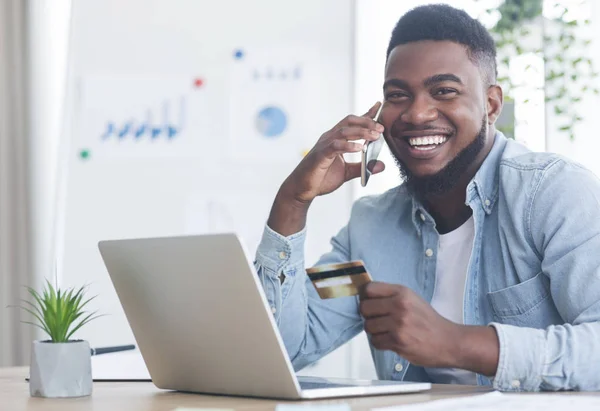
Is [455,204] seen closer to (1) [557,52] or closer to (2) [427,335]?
(2) [427,335]

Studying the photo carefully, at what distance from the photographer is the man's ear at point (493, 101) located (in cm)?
185

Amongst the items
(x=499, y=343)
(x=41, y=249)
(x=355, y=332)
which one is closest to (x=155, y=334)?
(x=499, y=343)

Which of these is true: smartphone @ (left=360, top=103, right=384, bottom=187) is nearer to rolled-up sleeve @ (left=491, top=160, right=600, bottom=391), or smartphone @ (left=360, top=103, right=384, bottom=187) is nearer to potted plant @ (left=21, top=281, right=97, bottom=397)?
rolled-up sleeve @ (left=491, top=160, right=600, bottom=391)

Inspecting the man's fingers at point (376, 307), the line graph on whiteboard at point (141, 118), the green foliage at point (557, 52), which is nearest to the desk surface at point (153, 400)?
the man's fingers at point (376, 307)

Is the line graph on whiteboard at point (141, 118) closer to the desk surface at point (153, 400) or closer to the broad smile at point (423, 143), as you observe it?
the broad smile at point (423, 143)

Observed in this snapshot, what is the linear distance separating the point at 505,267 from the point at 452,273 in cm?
14

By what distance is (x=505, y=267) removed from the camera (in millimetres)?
1633

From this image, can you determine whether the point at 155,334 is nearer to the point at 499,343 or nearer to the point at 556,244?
the point at 499,343

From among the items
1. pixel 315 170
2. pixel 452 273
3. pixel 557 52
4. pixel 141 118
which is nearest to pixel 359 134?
pixel 315 170

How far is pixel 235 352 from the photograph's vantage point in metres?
1.15

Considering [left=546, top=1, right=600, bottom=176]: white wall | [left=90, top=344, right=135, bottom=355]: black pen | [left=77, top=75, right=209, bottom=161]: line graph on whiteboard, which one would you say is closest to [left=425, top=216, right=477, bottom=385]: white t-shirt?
[left=90, top=344, right=135, bottom=355]: black pen

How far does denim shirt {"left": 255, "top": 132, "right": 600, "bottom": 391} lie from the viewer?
50.2 inches

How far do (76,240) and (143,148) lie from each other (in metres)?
0.39

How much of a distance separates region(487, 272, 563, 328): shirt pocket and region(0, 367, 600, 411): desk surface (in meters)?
0.35
